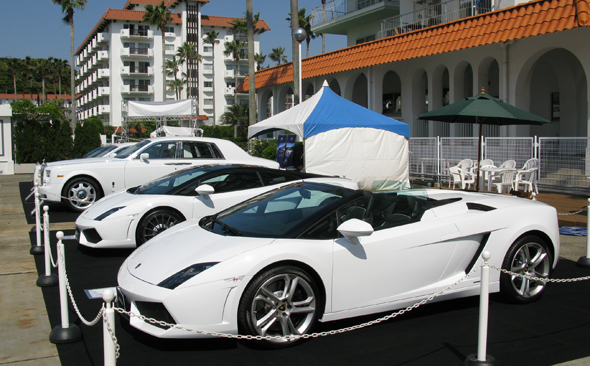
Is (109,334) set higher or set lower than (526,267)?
higher

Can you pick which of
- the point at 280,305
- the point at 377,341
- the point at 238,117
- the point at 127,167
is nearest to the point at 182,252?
the point at 280,305

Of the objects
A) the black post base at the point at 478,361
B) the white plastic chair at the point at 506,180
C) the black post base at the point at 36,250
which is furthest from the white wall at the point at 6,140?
the black post base at the point at 478,361

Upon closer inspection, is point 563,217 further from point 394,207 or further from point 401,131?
point 394,207

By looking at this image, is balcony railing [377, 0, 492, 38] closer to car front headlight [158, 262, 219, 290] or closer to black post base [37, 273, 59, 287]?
black post base [37, 273, 59, 287]

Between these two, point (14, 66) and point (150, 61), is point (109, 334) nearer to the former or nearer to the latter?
point (150, 61)

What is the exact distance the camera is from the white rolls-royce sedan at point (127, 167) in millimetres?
11094

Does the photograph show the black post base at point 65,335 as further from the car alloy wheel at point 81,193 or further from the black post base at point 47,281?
the car alloy wheel at point 81,193

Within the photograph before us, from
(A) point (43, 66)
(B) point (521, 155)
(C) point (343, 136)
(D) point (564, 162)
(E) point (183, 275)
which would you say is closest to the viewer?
(E) point (183, 275)

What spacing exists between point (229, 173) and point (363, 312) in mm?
3974

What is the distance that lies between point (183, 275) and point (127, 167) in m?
8.01

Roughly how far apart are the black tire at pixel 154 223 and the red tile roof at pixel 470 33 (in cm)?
1067

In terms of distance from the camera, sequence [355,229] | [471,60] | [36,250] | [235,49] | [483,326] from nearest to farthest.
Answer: [483,326] < [355,229] < [36,250] < [471,60] < [235,49]

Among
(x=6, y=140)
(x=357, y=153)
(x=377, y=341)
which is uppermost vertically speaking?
(x=6, y=140)

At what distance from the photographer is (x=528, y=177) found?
1323 cm
